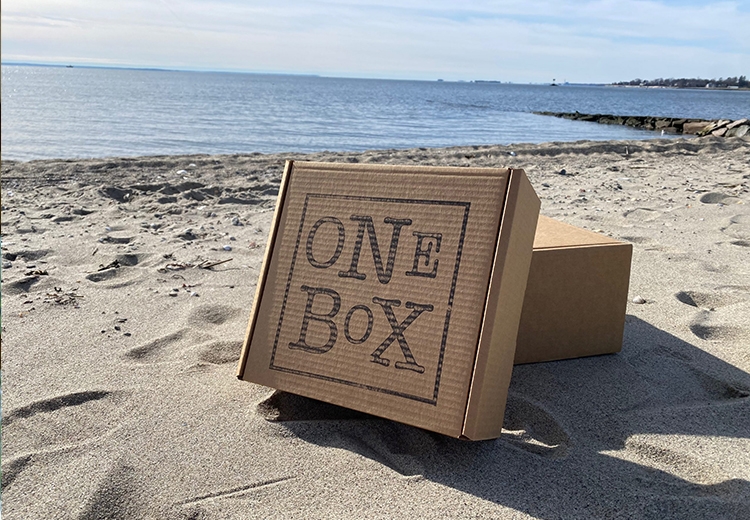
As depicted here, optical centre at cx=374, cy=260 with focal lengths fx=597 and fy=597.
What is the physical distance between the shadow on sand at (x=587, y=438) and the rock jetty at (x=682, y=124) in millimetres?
15151

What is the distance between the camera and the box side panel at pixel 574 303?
2338 millimetres

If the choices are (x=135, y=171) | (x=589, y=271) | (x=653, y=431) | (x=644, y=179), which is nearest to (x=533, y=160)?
(x=644, y=179)

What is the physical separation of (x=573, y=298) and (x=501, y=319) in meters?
0.81

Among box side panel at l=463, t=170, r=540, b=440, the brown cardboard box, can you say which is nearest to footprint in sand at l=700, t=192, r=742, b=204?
the brown cardboard box

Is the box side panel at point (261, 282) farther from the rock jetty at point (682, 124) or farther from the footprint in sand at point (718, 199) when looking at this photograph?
the rock jetty at point (682, 124)

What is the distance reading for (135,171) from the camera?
7094 mm

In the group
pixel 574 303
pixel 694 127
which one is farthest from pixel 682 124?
pixel 574 303

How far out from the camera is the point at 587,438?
1.88 meters

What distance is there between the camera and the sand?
1.57 meters

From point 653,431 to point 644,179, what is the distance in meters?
5.51

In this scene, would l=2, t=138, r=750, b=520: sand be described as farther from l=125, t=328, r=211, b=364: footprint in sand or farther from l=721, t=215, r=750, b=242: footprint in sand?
l=721, t=215, r=750, b=242: footprint in sand

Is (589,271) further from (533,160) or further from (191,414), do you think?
(533,160)

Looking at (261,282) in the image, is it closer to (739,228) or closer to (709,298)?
(709,298)

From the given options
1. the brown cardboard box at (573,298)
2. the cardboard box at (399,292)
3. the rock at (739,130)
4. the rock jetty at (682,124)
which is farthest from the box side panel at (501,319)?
the rock at (739,130)
